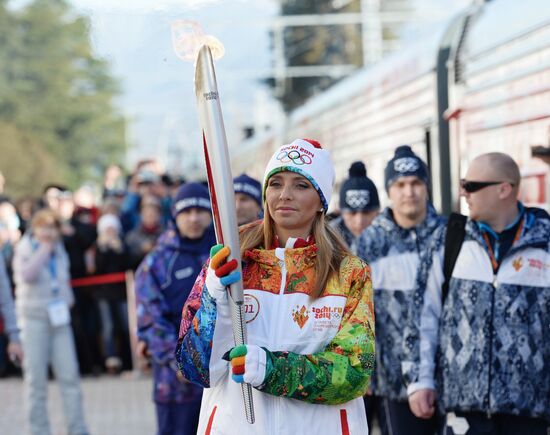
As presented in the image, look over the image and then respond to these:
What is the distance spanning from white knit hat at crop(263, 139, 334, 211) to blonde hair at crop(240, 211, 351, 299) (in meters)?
0.09

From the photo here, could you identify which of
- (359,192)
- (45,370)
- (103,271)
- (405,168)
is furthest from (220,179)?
(103,271)

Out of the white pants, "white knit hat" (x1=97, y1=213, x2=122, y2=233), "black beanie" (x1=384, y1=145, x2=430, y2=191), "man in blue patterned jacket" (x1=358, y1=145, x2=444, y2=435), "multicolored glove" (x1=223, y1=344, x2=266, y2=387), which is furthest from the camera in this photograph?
"white knit hat" (x1=97, y1=213, x2=122, y2=233)

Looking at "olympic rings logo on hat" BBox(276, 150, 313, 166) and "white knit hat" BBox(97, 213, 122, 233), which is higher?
"olympic rings logo on hat" BBox(276, 150, 313, 166)

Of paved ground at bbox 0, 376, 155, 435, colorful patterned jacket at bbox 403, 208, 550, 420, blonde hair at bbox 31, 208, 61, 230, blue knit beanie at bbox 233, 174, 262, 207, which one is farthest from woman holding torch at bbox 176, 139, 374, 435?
paved ground at bbox 0, 376, 155, 435

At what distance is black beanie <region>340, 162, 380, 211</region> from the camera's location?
694cm

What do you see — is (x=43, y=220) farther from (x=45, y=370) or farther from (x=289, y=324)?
(x=289, y=324)

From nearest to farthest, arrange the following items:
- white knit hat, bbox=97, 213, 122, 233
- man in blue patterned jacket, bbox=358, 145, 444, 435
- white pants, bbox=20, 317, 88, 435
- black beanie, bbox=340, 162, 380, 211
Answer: man in blue patterned jacket, bbox=358, 145, 444, 435 → black beanie, bbox=340, 162, 380, 211 → white pants, bbox=20, 317, 88, 435 → white knit hat, bbox=97, 213, 122, 233

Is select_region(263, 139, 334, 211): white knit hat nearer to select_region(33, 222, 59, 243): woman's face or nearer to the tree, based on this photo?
select_region(33, 222, 59, 243): woman's face

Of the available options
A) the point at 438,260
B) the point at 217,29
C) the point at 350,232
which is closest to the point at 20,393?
the point at 350,232

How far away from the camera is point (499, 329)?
4.84m

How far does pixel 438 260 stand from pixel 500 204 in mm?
384

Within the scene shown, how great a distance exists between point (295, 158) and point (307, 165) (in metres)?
0.05

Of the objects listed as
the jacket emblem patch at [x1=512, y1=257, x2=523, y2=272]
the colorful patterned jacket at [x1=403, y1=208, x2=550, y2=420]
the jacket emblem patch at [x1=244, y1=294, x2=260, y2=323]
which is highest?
the jacket emblem patch at [x1=244, y1=294, x2=260, y2=323]

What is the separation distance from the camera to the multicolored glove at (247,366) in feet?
11.1
